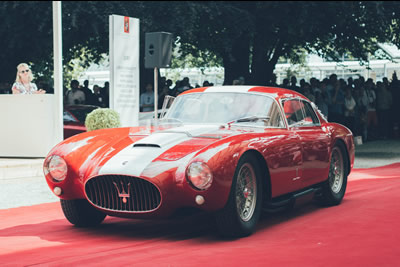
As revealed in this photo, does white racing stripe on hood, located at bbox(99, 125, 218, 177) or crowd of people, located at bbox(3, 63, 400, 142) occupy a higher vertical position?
white racing stripe on hood, located at bbox(99, 125, 218, 177)

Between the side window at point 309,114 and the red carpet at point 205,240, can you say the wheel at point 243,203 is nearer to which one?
the red carpet at point 205,240

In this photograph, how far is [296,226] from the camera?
732cm

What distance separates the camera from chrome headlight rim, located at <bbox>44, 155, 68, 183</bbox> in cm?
676

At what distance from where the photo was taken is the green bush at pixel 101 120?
510 inches

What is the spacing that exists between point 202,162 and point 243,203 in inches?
29.3

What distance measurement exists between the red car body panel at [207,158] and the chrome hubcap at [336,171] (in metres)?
0.63

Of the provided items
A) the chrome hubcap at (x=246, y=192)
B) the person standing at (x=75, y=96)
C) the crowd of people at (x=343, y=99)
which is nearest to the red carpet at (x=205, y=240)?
the chrome hubcap at (x=246, y=192)

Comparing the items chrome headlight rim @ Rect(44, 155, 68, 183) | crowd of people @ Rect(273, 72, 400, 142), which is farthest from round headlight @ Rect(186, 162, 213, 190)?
crowd of people @ Rect(273, 72, 400, 142)

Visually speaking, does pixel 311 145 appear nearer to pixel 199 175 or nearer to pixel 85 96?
pixel 199 175

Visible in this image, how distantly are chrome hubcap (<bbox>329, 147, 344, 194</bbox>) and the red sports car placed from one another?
51 cm

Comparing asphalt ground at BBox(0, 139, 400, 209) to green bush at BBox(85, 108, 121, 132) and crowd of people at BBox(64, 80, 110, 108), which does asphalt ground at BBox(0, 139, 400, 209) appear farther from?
crowd of people at BBox(64, 80, 110, 108)

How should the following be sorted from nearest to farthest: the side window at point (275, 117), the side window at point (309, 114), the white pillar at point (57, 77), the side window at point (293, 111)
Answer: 1. the side window at point (275, 117)
2. the side window at point (293, 111)
3. the side window at point (309, 114)
4. the white pillar at point (57, 77)

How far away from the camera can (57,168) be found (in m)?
6.83

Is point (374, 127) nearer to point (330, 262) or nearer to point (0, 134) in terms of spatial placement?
point (0, 134)
